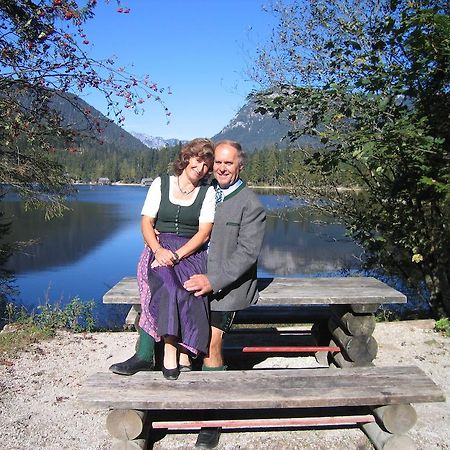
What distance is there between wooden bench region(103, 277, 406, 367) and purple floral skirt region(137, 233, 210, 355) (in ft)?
1.07

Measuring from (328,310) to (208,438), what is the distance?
2.05 meters

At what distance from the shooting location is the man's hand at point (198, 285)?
3006 millimetres

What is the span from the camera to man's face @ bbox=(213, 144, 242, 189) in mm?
3131

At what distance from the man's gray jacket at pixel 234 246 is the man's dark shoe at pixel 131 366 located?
1.89ft

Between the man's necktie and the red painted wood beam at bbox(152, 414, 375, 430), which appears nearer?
the red painted wood beam at bbox(152, 414, 375, 430)

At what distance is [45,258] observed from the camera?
2009cm

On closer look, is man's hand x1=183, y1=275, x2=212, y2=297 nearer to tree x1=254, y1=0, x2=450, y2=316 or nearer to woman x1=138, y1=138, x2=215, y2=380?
woman x1=138, y1=138, x2=215, y2=380

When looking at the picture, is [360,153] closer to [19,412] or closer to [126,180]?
[19,412]

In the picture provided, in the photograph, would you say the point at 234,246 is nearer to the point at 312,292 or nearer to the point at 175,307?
the point at 175,307

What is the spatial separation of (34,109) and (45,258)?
1563 centimetres

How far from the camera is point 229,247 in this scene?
319cm

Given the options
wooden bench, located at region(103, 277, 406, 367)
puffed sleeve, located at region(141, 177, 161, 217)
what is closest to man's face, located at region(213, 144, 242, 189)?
puffed sleeve, located at region(141, 177, 161, 217)

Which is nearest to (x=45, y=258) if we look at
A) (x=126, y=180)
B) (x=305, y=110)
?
(x=305, y=110)

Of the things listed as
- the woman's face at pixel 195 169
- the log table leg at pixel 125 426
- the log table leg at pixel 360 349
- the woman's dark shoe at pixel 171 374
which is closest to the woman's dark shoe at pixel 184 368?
the woman's dark shoe at pixel 171 374
